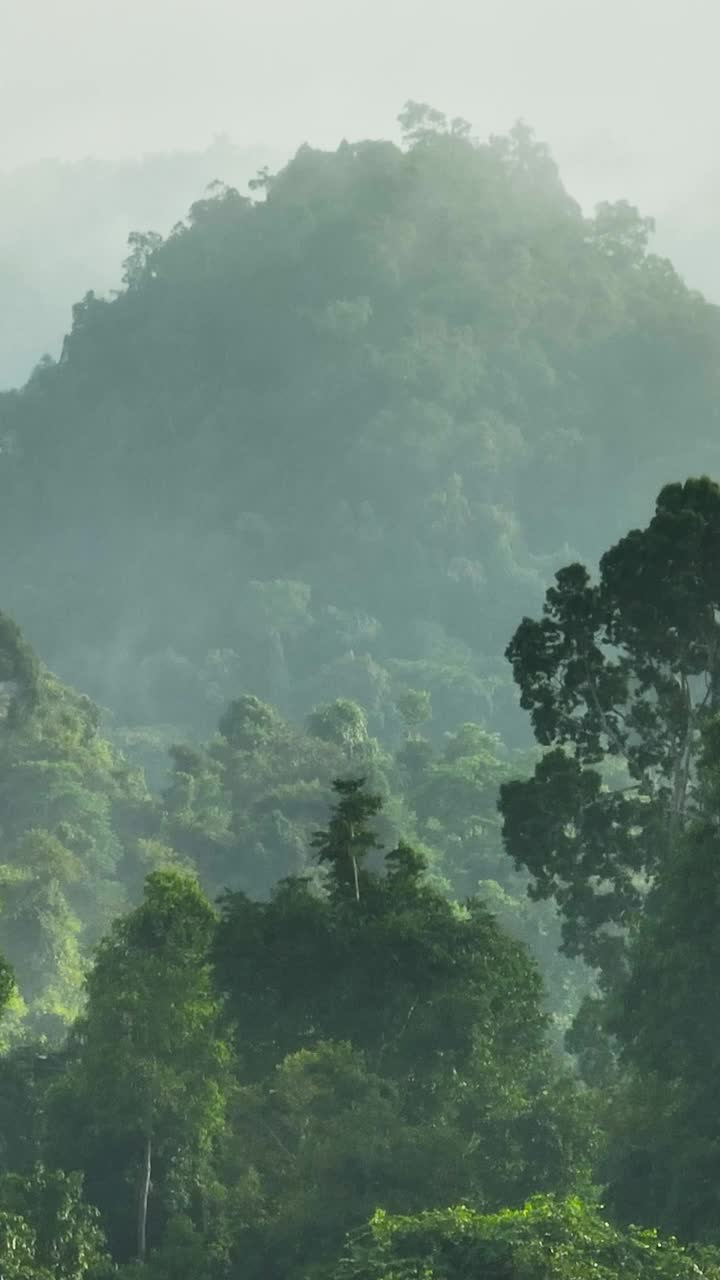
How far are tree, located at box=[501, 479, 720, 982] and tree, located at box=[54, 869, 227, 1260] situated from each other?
7491 millimetres

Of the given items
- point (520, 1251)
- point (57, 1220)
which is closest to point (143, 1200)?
point (57, 1220)

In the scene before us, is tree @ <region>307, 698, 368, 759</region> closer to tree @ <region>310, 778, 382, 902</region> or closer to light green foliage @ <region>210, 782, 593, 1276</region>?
tree @ <region>310, 778, 382, 902</region>

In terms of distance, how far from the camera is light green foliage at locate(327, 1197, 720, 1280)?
35.4 meters

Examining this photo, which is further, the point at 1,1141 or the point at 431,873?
the point at 431,873

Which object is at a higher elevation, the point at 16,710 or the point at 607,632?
the point at 16,710

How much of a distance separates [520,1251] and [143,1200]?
2162cm

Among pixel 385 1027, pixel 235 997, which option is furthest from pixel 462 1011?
pixel 235 997

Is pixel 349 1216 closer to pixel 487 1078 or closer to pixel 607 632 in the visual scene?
pixel 487 1078

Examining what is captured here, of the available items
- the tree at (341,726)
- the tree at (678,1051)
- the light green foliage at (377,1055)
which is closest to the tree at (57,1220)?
the light green foliage at (377,1055)

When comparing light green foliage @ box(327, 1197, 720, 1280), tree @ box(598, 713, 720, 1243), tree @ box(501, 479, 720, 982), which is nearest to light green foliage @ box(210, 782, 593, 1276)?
tree @ box(501, 479, 720, 982)

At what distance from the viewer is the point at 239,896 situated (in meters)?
56.8

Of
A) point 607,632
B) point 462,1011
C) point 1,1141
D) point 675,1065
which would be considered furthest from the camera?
point 1,1141

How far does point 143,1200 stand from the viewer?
183ft

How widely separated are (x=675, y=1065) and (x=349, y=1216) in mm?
7089
